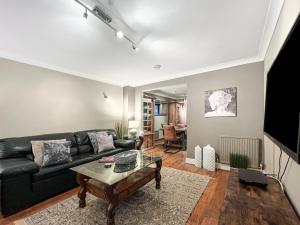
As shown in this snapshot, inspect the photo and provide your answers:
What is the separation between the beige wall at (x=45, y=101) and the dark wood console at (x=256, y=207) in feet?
11.4

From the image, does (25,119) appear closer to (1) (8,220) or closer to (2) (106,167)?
(1) (8,220)

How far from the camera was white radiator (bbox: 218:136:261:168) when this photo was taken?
2811mm

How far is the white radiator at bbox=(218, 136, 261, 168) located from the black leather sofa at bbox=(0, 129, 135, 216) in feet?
8.82

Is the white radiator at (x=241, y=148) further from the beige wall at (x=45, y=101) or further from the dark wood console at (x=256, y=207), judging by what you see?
the beige wall at (x=45, y=101)

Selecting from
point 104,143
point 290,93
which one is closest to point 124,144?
point 104,143

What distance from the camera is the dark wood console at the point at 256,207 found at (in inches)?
33.1

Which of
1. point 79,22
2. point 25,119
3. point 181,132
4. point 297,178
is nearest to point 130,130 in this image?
point 181,132

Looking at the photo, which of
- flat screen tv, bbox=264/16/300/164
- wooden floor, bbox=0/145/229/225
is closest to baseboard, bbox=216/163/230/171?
wooden floor, bbox=0/145/229/225

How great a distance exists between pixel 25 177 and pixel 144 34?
2532 mm

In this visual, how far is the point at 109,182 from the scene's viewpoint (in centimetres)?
159

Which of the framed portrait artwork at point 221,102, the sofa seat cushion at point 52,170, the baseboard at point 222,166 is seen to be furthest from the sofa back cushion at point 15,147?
the baseboard at point 222,166

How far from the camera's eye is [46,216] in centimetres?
175

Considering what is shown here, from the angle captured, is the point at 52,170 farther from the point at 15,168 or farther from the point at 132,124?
the point at 132,124

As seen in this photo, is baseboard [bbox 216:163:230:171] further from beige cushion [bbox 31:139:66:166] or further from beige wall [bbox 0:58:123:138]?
beige cushion [bbox 31:139:66:166]
